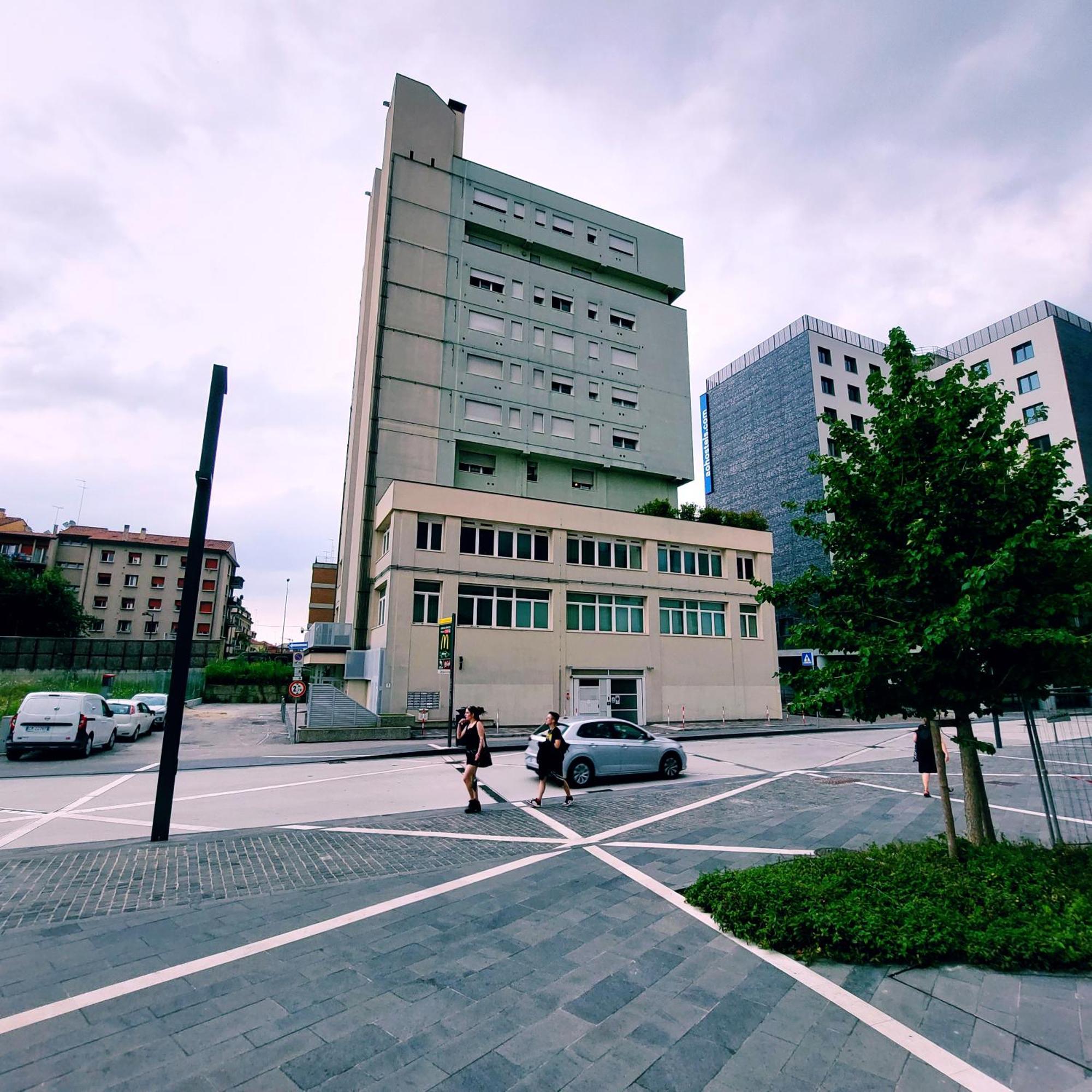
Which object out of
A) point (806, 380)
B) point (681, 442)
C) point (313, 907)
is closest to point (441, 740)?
point (313, 907)

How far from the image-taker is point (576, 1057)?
10.8 ft

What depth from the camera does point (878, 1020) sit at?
364 centimetres

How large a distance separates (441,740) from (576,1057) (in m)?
18.8

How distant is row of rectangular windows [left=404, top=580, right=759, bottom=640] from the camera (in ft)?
82.6

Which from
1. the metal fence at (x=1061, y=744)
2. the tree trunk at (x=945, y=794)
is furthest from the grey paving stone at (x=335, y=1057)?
the metal fence at (x=1061, y=744)

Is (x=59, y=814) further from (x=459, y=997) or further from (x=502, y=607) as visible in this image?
(x=502, y=607)

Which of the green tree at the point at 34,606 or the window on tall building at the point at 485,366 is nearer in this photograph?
the window on tall building at the point at 485,366

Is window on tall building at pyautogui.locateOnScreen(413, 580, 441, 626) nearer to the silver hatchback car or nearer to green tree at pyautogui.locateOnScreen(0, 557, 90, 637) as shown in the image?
the silver hatchback car

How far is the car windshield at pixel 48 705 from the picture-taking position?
15922 millimetres

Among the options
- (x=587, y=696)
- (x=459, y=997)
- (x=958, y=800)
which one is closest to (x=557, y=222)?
(x=587, y=696)

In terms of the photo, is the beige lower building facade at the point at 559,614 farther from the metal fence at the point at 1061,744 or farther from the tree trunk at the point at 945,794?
the tree trunk at the point at 945,794

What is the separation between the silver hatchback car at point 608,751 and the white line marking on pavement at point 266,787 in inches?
149

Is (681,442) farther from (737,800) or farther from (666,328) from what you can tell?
(737,800)

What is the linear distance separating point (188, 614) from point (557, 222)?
121ft
